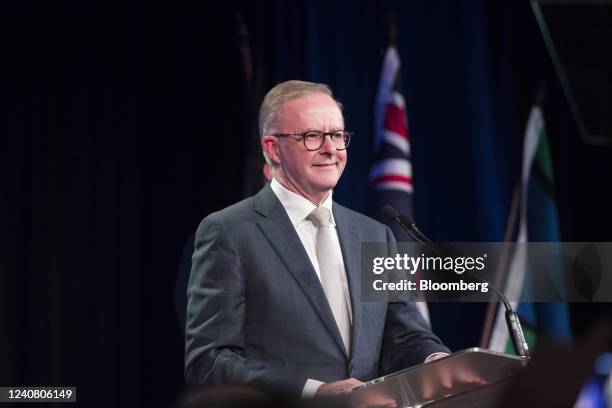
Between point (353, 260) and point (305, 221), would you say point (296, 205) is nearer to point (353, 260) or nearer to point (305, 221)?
point (305, 221)

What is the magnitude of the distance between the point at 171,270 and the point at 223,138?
0.76m

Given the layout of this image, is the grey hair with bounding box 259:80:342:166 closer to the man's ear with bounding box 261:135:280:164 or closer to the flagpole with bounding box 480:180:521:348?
the man's ear with bounding box 261:135:280:164

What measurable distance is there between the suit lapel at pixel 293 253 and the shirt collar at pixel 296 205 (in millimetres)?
17

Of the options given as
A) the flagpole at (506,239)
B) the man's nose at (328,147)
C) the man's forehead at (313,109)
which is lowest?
the flagpole at (506,239)

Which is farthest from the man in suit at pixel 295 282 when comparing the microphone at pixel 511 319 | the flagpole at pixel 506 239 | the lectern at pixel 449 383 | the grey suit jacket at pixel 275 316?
the flagpole at pixel 506 239

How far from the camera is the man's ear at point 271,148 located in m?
2.80

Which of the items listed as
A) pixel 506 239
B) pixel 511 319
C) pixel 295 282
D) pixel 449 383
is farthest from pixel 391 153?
pixel 449 383

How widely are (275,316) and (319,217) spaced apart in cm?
36

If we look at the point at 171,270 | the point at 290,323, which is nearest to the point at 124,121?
the point at 171,270

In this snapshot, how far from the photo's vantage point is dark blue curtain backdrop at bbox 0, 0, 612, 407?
4387 millimetres

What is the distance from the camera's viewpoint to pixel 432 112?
5215 millimetres

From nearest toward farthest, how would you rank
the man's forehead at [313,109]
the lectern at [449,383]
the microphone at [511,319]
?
1. the lectern at [449,383]
2. the microphone at [511,319]
3. the man's forehead at [313,109]

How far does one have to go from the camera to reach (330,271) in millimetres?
2688

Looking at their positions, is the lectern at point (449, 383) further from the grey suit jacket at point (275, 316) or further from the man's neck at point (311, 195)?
the man's neck at point (311, 195)
